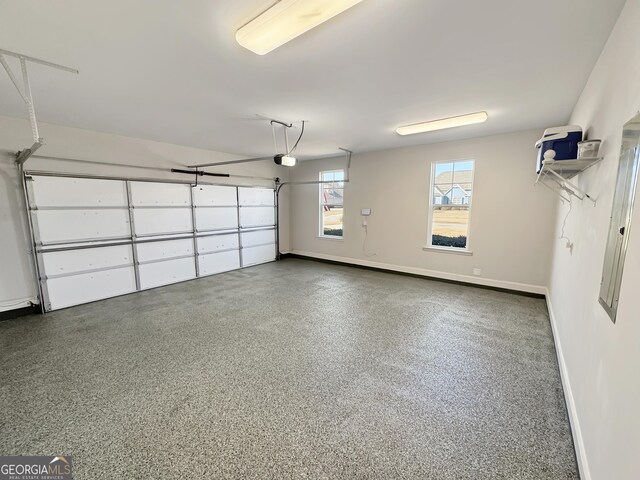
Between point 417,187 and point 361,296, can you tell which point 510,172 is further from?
point 361,296

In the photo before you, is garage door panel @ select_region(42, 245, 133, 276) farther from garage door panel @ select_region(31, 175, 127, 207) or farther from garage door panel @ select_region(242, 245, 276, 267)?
garage door panel @ select_region(242, 245, 276, 267)

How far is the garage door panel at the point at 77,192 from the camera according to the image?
148 inches

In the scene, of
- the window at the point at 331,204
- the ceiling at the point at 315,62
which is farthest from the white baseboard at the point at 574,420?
the window at the point at 331,204

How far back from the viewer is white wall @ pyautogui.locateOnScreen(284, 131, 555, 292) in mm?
4223

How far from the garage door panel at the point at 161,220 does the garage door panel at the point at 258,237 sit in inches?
56.2

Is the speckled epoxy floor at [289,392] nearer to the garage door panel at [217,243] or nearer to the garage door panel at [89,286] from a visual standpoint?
the garage door panel at [89,286]

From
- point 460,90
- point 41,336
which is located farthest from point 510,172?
point 41,336

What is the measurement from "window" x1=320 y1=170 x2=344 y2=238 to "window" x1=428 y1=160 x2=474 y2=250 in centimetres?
224

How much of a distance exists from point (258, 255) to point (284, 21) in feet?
19.3

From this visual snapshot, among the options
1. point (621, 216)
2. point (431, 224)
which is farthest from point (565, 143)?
point (431, 224)

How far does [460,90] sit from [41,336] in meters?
5.42

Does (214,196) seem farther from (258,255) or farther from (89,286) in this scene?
(89,286)

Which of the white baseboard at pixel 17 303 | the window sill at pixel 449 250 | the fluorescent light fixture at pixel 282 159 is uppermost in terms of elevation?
the fluorescent light fixture at pixel 282 159

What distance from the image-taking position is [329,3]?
1.41 m
